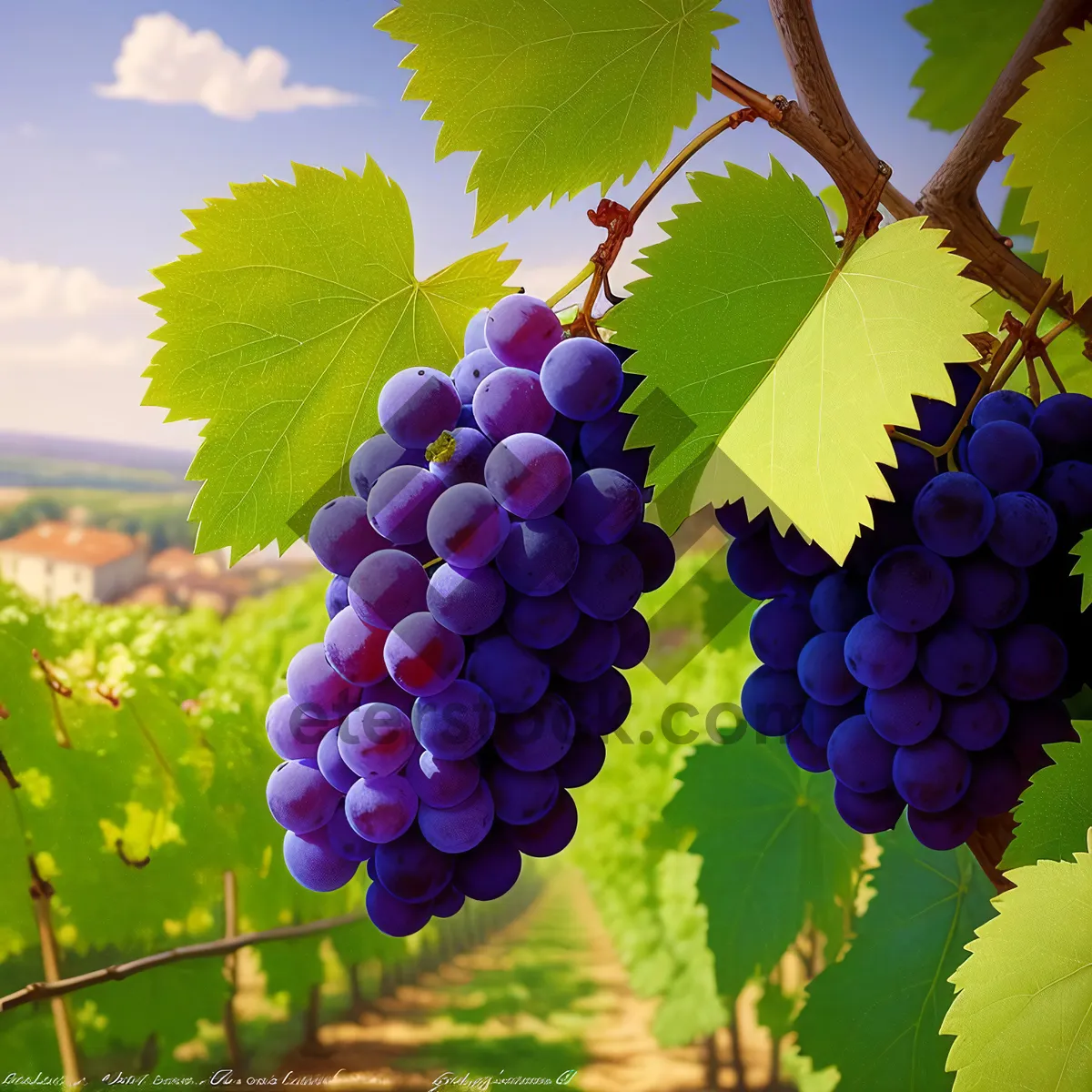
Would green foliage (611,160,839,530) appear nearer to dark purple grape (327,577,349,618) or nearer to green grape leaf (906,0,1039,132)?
dark purple grape (327,577,349,618)

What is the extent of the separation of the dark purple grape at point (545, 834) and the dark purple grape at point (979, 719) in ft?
0.40

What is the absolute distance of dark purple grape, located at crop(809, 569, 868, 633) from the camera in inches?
12.0

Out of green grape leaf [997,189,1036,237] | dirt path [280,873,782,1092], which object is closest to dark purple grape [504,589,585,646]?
green grape leaf [997,189,1036,237]

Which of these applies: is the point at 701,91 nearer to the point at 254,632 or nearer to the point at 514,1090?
the point at 254,632

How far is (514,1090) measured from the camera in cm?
88

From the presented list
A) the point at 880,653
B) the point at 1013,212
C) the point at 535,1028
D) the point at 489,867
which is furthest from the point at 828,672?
the point at 535,1028

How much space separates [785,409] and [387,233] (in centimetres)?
16

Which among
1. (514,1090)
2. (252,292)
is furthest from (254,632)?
(252,292)

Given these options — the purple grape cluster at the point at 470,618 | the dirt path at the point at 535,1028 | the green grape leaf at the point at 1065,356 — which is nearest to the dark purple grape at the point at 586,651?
the purple grape cluster at the point at 470,618

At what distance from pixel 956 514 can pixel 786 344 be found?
69 millimetres

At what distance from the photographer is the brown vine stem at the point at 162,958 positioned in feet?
2.57

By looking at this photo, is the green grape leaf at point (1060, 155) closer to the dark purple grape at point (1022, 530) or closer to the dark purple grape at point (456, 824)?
the dark purple grape at point (1022, 530)

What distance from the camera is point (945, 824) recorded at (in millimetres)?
307

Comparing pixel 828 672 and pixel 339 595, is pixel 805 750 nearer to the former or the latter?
pixel 828 672
